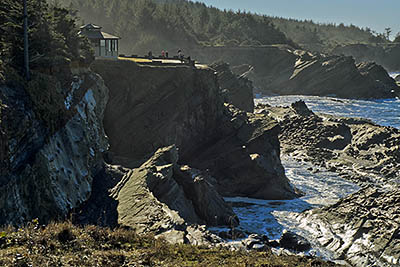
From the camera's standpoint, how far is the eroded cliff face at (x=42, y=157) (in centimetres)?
1702

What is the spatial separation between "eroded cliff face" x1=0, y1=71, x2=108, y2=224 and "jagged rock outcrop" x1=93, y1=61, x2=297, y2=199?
444 inches

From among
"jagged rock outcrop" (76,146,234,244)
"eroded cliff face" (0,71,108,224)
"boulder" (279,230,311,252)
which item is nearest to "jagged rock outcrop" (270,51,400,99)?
"jagged rock outcrop" (76,146,234,244)

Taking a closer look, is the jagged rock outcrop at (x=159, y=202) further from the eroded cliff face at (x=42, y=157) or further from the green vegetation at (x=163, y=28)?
the green vegetation at (x=163, y=28)

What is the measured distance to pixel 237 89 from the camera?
69.6m

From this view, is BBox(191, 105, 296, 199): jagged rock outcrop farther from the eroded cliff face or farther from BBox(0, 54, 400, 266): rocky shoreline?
the eroded cliff face

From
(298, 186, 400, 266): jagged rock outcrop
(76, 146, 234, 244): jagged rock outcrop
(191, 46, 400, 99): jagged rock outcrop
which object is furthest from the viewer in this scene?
(191, 46, 400, 99): jagged rock outcrop

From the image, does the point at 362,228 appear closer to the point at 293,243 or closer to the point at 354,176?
the point at 293,243

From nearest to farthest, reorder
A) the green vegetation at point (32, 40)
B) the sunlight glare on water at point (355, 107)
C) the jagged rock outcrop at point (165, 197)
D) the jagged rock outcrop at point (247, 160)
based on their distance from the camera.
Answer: the green vegetation at point (32, 40), the jagged rock outcrop at point (165, 197), the jagged rock outcrop at point (247, 160), the sunlight glare on water at point (355, 107)

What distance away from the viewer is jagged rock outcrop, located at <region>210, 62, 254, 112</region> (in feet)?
224

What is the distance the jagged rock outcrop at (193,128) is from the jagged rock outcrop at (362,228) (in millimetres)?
9372

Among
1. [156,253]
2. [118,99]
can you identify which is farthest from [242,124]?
[156,253]

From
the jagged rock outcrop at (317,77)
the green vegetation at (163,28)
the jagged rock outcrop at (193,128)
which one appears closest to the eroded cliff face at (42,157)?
the jagged rock outcrop at (193,128)

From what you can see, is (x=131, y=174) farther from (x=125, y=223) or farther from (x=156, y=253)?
(x=156, y=253)

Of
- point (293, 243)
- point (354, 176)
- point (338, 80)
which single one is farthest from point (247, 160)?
point (338, 80)
